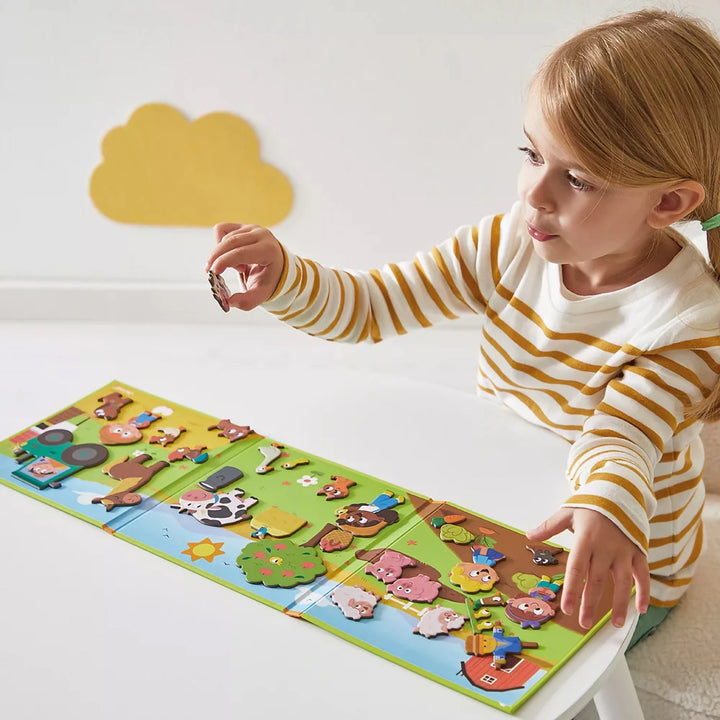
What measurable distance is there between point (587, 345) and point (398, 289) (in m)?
0.24

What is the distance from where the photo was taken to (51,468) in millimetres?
930

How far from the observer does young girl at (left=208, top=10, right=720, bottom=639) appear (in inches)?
33.5

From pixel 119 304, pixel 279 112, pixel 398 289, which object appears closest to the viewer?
pixel 398 289

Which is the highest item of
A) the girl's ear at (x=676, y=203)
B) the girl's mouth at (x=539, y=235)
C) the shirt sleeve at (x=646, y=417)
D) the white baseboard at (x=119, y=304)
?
the girl's ear at (x=676, y=203)

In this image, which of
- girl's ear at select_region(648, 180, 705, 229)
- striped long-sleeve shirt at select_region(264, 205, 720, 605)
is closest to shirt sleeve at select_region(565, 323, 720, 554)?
striped long-sleeve shirt at select_region(264, 205, 720, 605)

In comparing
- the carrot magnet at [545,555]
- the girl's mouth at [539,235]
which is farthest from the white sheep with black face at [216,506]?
the girl's mouth at [539,235]

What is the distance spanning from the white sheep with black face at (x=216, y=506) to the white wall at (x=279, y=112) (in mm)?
820

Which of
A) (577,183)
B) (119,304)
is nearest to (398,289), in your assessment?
(577,183)

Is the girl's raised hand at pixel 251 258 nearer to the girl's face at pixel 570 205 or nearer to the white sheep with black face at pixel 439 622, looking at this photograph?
the girl's face at pixel 570 205

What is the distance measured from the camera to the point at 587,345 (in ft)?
3.33

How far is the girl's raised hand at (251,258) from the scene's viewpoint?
1.01 m

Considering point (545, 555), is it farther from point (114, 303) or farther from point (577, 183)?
point (114, 303)

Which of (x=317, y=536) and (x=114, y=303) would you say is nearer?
(x=317, y=536)

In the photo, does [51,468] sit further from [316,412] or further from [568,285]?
[568,285]
